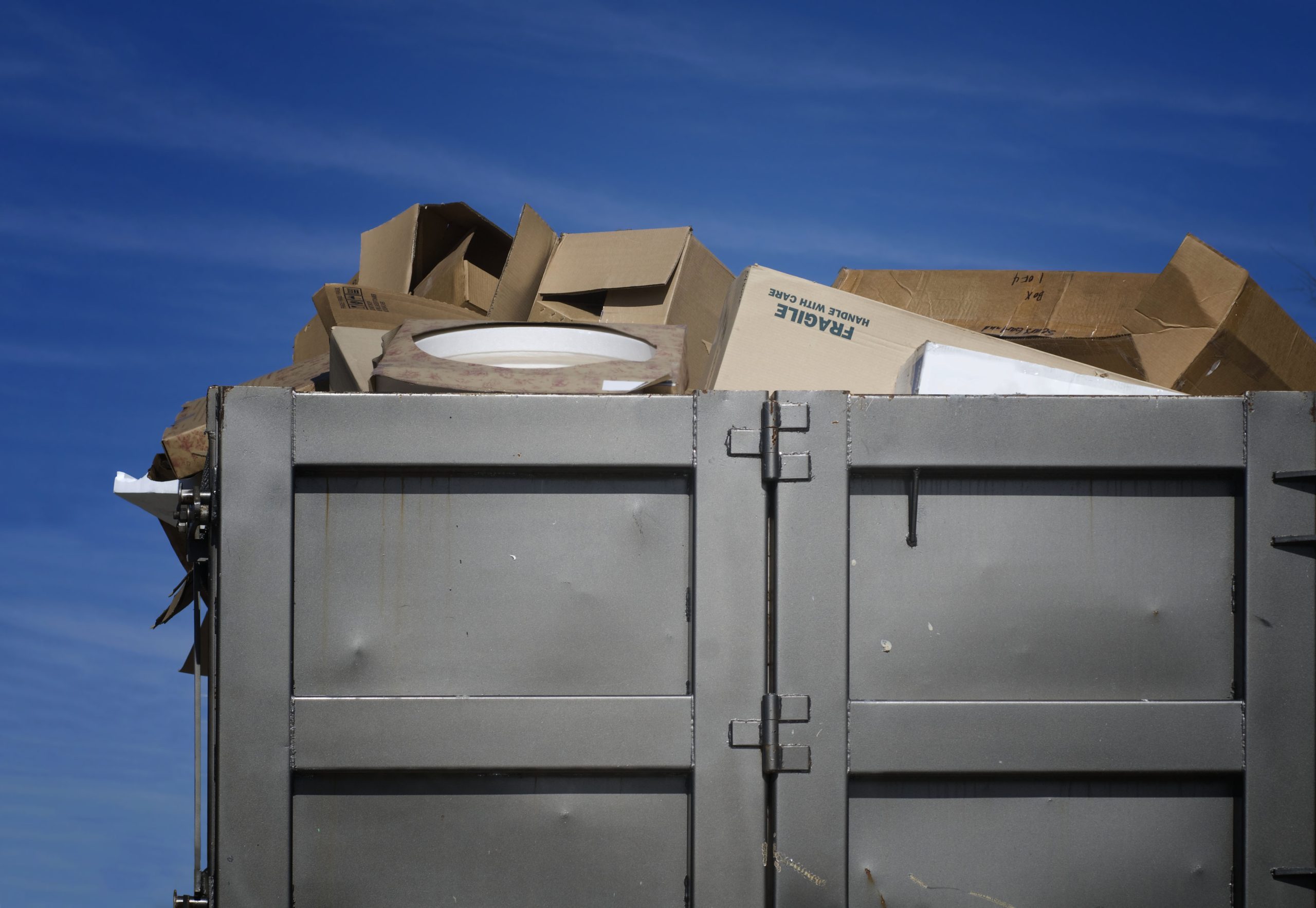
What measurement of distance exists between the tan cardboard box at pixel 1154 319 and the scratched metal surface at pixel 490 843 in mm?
1705

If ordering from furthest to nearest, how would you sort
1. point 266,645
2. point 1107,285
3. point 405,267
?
point 405,267
point 1107,285
point 266,645

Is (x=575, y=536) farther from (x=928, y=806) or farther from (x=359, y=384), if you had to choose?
(x=928, y=806)

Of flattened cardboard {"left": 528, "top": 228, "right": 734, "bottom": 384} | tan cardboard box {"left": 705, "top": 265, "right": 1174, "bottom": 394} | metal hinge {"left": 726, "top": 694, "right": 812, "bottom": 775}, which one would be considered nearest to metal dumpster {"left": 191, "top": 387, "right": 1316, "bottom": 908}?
metal hinge {"left": 726, "top": 694, "right": 812, "bottom": 775}

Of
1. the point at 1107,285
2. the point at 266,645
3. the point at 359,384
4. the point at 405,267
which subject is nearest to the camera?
the point at 266,645

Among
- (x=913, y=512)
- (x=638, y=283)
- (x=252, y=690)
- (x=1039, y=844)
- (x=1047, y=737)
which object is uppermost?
(x=638, y=283)

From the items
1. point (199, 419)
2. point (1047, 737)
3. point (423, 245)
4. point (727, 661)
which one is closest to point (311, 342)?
point (423, 245)

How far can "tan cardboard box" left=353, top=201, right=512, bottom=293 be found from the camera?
354cm

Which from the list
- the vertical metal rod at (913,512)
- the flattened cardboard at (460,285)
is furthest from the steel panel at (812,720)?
the flattened cardboard at (460,285)

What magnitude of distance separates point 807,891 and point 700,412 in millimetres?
1019

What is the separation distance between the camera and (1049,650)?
87.7 inches

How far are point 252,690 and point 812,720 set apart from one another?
1161 mm

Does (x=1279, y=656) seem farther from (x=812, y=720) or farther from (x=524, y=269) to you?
(x=524, y=269)

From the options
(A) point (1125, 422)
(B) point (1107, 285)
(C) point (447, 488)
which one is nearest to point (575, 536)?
(C) point (447, 488)

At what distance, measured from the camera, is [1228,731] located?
7.28 feet
